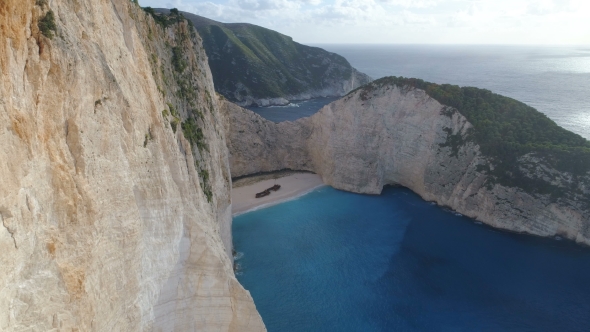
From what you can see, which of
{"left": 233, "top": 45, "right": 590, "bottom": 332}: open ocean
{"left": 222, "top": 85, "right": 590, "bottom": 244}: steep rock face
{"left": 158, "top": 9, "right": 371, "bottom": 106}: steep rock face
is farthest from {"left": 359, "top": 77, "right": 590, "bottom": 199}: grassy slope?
{"left": 158, "top": 9, "right": 371, "bottom": 106}: steep rock face

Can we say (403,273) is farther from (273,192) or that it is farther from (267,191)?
(267,191)

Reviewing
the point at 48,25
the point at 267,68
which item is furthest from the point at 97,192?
the point at 267,68

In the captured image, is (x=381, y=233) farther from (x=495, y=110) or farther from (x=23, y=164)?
(x=23, y=164)

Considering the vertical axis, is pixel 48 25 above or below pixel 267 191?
above

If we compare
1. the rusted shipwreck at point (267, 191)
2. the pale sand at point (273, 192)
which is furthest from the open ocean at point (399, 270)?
the rusted shipwreck at point (267, 191)

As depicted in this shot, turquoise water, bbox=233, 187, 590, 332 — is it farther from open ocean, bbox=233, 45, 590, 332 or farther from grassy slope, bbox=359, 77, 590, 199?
grassy slope, bbox=359, 77, 590, 199

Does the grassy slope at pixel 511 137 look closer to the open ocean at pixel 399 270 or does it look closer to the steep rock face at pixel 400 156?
the steep rock face at pixel 400 156
